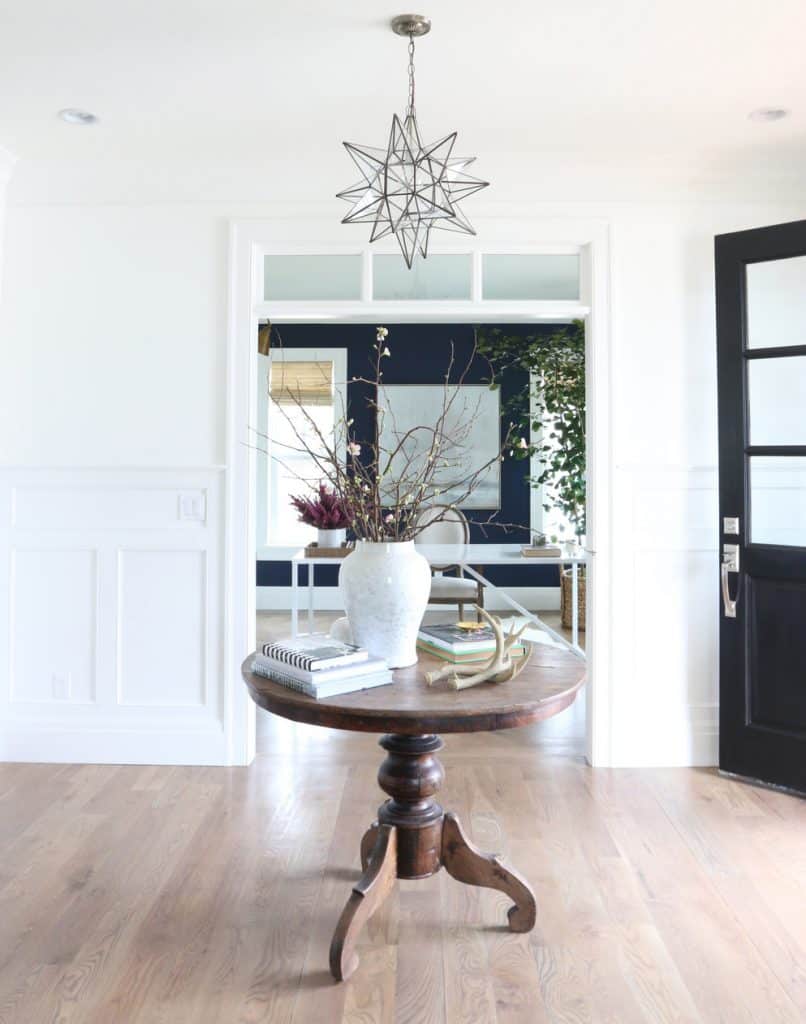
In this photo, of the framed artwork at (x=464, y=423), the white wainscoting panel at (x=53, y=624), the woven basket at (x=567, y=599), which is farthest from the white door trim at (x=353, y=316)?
the framed artwork at (x=464, y=423)

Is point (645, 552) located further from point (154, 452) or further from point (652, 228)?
point (154, 452)

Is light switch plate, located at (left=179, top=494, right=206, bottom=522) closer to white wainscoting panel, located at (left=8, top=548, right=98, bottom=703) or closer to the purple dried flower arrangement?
white wainscoting panel, located at (left=8, top=548, right=98, bottom=703)

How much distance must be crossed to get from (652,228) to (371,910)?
2.88 m

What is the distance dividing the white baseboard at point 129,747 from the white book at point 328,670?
5.36 feet

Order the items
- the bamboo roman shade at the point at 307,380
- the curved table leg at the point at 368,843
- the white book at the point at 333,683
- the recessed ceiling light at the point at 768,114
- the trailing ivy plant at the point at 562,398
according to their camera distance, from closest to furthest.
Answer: the white book at the point at 333,683
the curved table leg at the point at 368,843
the recessed ceiling light at the point at 768,114
the trailing ivy plant at the point at 562,398
the bamboo roman shade at the point at 307,380

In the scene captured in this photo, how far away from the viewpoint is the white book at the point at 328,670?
189 cm

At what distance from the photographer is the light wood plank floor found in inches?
74.2

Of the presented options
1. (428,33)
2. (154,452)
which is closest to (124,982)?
(154,452)

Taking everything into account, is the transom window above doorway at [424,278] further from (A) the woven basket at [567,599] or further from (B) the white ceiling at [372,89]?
(A) the woven basket at [567,599]

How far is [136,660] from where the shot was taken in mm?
3543

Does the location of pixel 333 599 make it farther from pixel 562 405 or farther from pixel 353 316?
pixel 353 316

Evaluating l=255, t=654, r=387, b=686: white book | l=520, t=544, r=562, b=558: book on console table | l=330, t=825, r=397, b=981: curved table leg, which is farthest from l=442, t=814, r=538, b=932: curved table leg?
l=520, t=544, r=562, b=558: book on console table

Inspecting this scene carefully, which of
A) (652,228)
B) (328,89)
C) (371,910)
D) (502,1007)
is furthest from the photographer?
(652,228)

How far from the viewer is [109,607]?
354 centimetres
